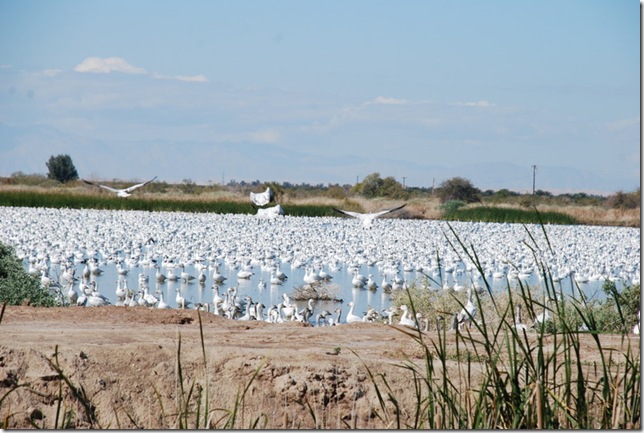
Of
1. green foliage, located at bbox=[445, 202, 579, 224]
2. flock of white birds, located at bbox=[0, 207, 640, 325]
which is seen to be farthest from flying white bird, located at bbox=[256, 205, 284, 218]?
green foliage, located at bbox=[445, 202, 579, 224]

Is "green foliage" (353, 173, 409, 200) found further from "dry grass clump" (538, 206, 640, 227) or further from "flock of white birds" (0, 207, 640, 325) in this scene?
"flock of white birds" (0, 207, 640, 325)

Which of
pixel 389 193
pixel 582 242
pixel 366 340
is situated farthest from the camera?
pixel 389 193

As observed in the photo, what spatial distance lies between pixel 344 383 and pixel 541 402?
141 inches

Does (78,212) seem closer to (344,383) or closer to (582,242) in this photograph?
(582,242)

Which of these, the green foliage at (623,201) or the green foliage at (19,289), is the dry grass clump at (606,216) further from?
the green foliage at (19,289)

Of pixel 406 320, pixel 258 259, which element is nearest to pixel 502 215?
pixel 258 259

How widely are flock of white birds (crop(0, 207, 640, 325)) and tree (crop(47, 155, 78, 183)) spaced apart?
35600 mm

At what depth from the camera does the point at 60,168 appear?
71438mm

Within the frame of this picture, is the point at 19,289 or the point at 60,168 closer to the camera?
the point at 19,289

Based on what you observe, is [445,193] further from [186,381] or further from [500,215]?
[186,381]

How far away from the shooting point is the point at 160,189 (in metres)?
63.6

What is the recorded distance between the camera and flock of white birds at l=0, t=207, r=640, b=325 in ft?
51.2

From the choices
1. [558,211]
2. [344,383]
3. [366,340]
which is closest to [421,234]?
[558,211]

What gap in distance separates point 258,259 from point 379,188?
41.5 m
